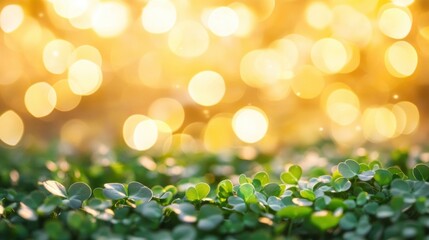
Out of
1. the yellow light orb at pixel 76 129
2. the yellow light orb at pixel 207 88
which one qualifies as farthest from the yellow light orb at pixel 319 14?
the yellow light orb at pixel 76 129

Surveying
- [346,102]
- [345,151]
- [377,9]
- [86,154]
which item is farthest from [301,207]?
[346,102]

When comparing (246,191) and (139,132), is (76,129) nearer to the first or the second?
(139,132)

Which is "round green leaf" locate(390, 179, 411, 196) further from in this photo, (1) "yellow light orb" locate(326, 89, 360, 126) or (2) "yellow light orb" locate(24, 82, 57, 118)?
(2) "yellow light orb" locate(24, 82, 57, 118)

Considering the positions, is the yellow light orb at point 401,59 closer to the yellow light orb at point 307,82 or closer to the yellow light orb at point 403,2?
the yellow light orb at point 403,2

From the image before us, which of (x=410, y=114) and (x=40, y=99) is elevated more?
(x=40, y=99)

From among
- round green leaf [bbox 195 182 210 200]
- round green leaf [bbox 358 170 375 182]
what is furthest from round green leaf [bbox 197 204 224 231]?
round green leaf [bbox 358 170 375 182]

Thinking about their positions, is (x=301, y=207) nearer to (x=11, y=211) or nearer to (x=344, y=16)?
(x=11, y=211)

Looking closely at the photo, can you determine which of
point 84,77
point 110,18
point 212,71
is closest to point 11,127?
point 84,77
